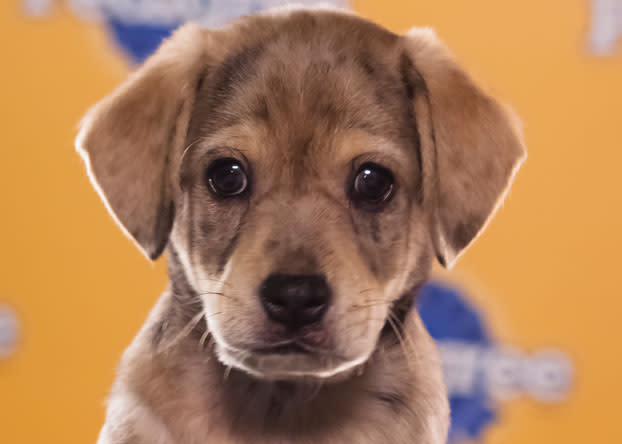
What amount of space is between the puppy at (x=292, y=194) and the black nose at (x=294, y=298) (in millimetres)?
92

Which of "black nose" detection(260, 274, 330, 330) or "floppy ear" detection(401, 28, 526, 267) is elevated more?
"floppy ear" detection(401, 28, 526, 267)

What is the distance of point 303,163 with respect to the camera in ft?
4.68

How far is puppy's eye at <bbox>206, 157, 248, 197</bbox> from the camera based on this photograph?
1471 millimetres

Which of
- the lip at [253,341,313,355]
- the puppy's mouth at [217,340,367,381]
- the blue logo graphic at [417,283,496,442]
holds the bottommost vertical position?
the blue logo graphic at [417,283,496,442]

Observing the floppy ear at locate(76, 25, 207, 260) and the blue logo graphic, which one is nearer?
the floppy ear at locate(76, 25, 207, 260)

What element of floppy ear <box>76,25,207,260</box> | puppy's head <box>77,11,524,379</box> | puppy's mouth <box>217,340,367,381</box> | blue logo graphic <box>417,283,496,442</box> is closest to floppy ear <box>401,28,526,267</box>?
puppy's head <box>77,11,524,379</box>

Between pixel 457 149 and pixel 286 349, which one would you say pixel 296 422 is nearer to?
pixel 286 349

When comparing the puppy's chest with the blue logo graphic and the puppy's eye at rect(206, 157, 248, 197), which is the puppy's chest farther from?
the blue logo graphic

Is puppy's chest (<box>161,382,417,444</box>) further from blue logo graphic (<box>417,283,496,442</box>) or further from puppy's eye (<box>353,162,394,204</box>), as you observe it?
blue logo graphic (<box>417,283,496,442</box>)

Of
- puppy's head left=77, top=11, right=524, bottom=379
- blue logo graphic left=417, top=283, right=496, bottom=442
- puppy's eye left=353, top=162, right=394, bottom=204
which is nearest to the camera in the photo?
puppy's head left=77, top=11, right=524, bottom=379

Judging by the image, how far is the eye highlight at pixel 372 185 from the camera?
148 centimetres

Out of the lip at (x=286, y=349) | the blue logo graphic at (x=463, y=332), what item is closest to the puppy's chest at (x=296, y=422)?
the lip at (x=286, y=349)

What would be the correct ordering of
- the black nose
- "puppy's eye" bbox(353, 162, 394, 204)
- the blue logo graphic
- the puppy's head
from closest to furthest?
the black nose → the puppy's head → "puppy's eye" bbox(353, 162, 394, 204) → the blue logo graphic

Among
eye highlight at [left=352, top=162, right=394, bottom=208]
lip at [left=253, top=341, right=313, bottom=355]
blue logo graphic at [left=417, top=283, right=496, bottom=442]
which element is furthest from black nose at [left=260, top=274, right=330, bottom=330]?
blue logo graphic at [left=417, top=283, right=496, bottom=442]
